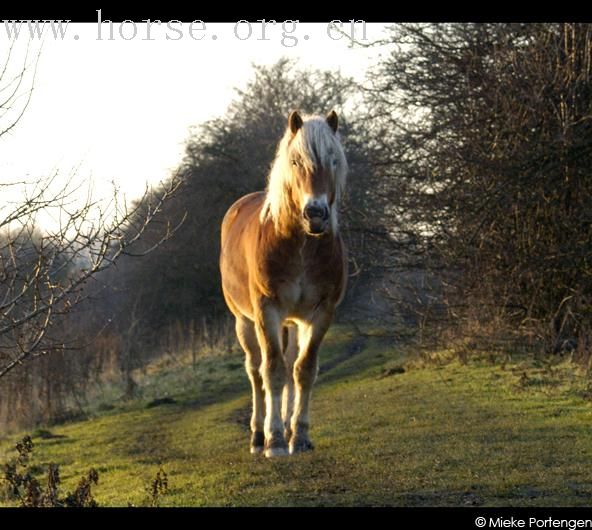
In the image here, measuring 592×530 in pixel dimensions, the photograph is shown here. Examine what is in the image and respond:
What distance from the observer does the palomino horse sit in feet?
26.1

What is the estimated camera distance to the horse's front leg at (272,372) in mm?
8531

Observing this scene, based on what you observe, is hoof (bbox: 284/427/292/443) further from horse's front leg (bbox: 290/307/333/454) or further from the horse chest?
the horse chest

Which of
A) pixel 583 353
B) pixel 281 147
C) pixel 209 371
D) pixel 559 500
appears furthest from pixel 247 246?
pixel 209 371

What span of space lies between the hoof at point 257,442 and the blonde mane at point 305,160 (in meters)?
2.17

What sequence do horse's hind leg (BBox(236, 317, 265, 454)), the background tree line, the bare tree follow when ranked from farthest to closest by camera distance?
1. the background tree line
2. horse's hind leg (BBox(236, 317, 265, 454))
3. the bare tree

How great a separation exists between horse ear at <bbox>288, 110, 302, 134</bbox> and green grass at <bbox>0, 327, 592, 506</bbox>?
273 cm

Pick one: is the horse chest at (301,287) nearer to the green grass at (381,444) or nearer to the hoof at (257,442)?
the green grass at (381,444)

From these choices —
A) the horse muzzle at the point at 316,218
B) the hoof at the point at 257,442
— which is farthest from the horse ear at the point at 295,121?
the hoof at the point at 257,442

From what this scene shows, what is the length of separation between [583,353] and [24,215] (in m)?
8.65

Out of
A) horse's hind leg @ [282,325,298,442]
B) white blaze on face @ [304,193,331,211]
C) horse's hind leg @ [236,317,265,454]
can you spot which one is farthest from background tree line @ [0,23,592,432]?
white blaze on face @ [304,193,331,211]

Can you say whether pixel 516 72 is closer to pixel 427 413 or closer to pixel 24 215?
pixel 427 413

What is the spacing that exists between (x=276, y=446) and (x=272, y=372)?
0.63 meters

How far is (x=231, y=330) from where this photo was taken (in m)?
28.0

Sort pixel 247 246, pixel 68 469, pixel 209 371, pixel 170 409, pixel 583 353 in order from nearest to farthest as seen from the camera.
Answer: pixel 247 246 → pixel 68 469 → pixel 583 353 → pixel 170 409 → pixel 209 371
